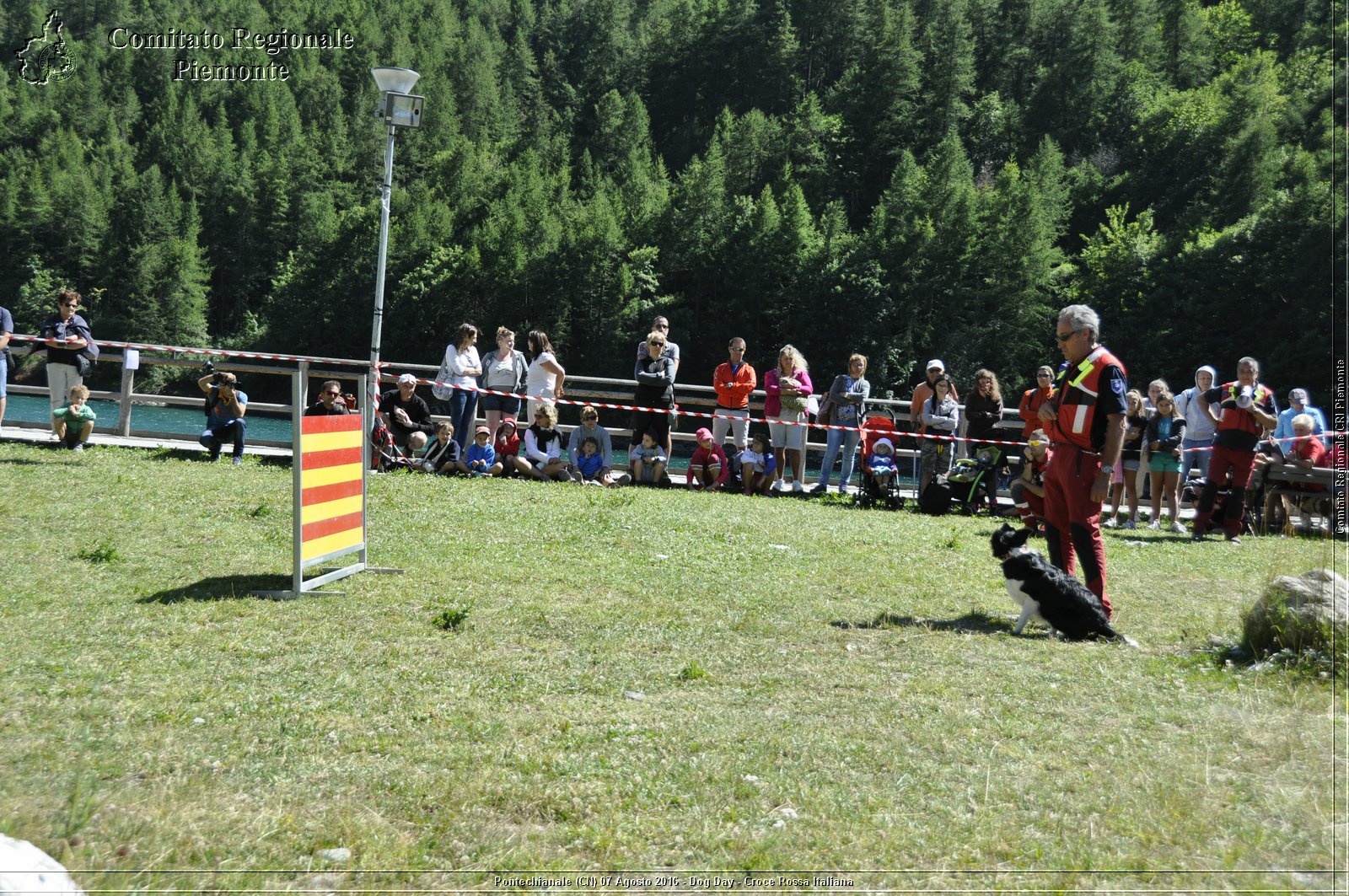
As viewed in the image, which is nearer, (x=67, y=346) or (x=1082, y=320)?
(x=1082, y=320)

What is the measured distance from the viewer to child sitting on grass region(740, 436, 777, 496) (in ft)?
51.3

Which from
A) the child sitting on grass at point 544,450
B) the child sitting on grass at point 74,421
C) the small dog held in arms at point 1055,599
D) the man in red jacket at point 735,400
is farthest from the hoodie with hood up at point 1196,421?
the child sitting on grass at point 74,421

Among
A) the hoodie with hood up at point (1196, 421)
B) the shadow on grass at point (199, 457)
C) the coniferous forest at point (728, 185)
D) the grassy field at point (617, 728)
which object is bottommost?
the grassy field at point (617, 728)

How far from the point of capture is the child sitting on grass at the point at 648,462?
16031 mm

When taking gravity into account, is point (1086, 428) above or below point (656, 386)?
below

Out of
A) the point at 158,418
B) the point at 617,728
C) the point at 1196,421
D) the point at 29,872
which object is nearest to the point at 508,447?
the point at 1196,421

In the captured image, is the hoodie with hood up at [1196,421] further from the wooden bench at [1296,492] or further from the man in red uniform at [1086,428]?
the man in red uniform at [1086,428]

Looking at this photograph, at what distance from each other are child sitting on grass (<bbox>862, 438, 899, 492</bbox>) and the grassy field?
5667 millimetres

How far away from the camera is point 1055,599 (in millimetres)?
7254

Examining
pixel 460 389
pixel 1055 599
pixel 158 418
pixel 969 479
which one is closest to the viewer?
pixel 1055 599

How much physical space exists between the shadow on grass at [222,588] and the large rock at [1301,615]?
6223 mm

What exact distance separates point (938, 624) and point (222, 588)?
16.1 feet

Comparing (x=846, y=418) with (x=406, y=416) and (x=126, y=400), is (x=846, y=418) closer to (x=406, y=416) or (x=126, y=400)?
(x=406, y=416)

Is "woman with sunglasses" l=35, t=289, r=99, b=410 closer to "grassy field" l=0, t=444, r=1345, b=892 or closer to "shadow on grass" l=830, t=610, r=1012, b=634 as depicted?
"grassy field" l=0, t=444, r=1345, b=892
